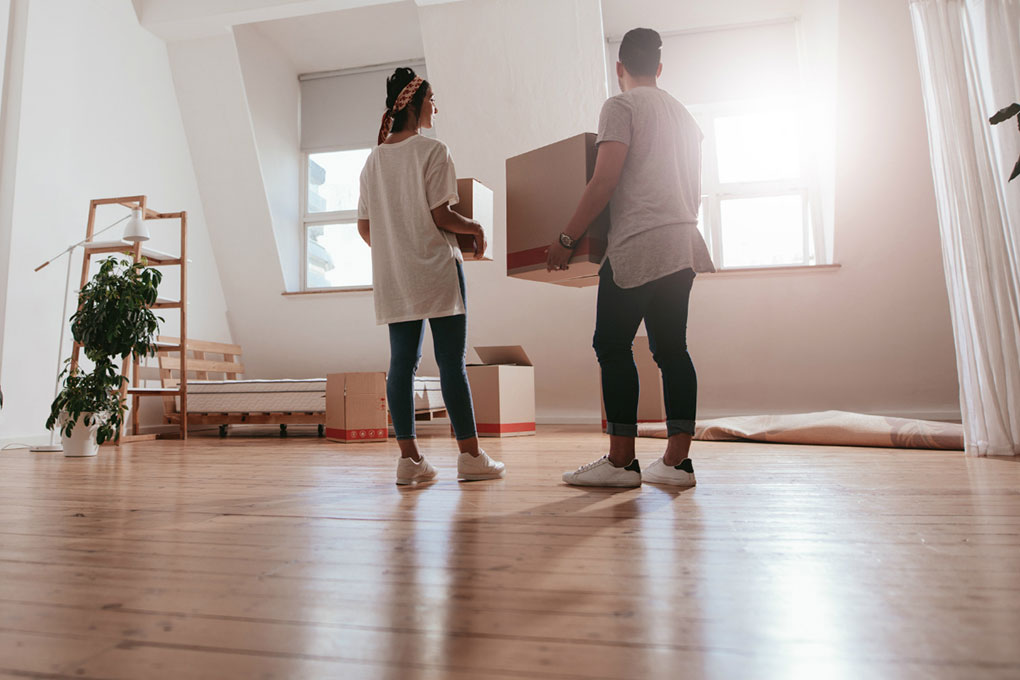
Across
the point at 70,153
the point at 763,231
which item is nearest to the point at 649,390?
the point at 763,231

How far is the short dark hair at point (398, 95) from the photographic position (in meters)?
1.81

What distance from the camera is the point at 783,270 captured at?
4113 mm

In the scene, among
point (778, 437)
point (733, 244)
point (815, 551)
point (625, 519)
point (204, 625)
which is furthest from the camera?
point (733, 244)

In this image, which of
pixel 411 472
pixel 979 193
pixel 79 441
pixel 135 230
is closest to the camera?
pixel 411 472

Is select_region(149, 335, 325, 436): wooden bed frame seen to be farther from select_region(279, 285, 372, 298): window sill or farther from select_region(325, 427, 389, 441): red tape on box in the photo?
select_region(279, 285, 372, 298): window sill

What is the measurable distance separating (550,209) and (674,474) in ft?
2.63

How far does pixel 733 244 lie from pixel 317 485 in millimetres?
3506

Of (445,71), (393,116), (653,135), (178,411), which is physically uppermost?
(445,71)

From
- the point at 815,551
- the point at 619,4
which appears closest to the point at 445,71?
the point at 619,4

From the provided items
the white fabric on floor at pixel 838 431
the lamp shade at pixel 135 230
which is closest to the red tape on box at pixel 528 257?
the white fabric on floor at pixel 838 431

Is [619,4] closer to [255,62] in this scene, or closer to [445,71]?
[445,71]

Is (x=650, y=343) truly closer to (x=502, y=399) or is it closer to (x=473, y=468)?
(x=473, y=468)

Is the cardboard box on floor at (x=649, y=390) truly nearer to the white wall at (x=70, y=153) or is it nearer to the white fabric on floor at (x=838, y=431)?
the white fabric on floor at (x=838, y=431)

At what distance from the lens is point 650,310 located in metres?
1.67
